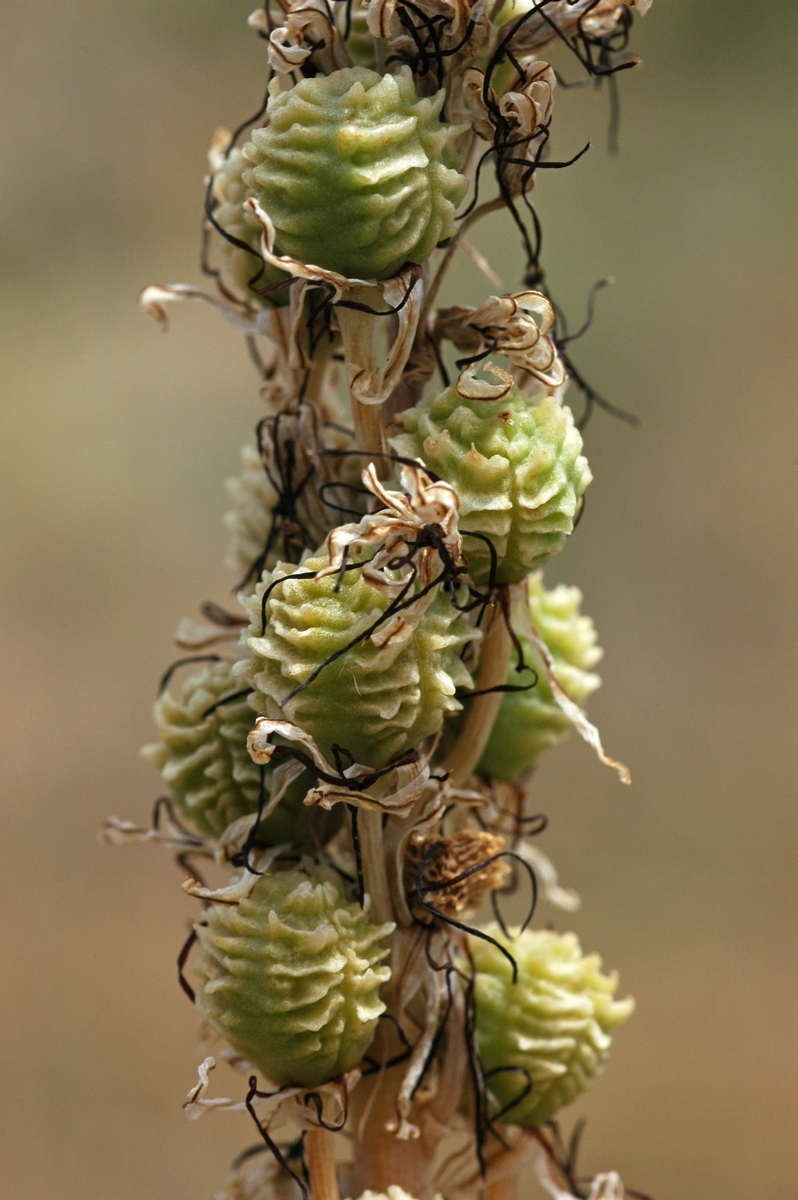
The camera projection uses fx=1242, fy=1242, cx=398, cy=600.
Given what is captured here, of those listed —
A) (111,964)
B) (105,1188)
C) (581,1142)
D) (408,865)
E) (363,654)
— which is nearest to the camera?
(363,654)

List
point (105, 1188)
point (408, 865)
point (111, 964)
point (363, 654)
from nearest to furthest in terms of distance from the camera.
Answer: point (363, 654) < point (408, 865) < point (105, 1188) < point (111, 964)

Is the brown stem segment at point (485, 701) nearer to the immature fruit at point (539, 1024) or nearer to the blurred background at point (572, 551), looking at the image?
the immature fruit at point (539, 1024)

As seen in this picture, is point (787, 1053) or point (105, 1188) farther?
point (787, 1053)

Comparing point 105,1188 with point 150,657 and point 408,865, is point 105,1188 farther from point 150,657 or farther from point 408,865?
point 408,865

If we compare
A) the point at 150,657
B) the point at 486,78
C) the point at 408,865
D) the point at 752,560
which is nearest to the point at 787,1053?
the point at 752,560

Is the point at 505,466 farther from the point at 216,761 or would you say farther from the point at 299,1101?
the point at 299,1101

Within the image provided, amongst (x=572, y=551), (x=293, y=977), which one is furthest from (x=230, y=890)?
(x=572, y=551)
